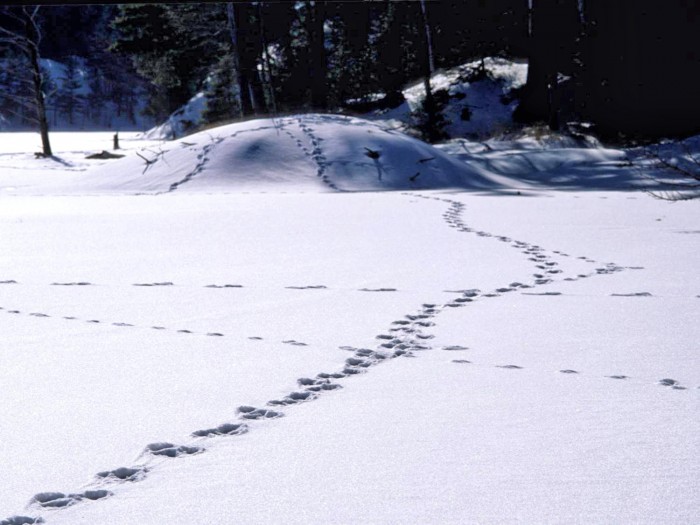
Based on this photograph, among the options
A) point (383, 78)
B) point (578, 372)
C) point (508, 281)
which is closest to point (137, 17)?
point (383, 78)

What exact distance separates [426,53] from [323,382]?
54.3 feet

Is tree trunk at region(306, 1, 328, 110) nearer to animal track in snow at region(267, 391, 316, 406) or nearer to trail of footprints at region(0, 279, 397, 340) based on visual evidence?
trail of footprints at region(0, 279, 397, 340)

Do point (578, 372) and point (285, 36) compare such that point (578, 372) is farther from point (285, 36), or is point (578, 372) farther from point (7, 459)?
point (285, 36)

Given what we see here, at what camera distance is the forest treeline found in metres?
18.6

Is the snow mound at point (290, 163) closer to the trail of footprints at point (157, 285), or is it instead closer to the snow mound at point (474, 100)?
the trail of footprints at point (157, 285)

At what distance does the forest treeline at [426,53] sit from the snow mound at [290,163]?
428 centimetres

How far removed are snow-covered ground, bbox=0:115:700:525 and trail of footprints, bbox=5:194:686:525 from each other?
0.4 inches

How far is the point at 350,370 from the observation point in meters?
3.08

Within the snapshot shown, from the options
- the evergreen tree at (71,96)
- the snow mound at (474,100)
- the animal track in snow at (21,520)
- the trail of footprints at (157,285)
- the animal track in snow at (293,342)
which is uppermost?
the evergreen tree at (71,96)

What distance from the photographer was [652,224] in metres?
7.33

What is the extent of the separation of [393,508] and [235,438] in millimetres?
635

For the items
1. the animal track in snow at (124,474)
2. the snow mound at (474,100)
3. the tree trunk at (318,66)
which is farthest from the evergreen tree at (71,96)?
the animal track in snow at (124,474)

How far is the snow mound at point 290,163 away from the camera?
11.4 metres

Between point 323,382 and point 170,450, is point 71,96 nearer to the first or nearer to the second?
point 323,382
